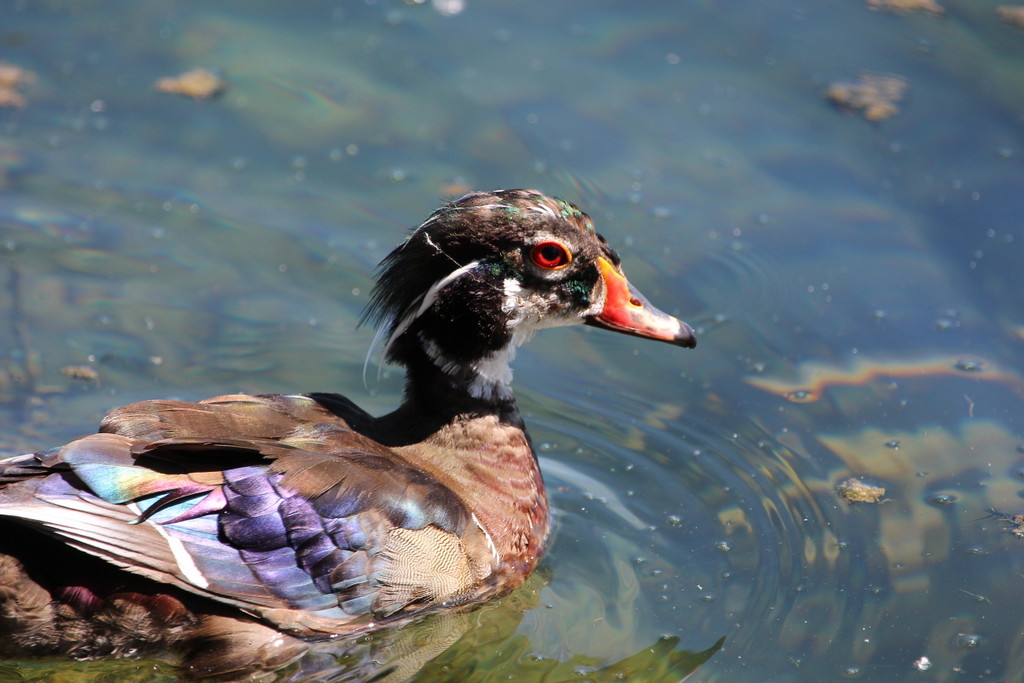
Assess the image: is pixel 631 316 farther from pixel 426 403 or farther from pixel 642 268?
pixel 642 268

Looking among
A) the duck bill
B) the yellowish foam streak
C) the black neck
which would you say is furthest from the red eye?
the yellowish foam streak

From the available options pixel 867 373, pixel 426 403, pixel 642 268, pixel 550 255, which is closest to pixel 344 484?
pixel 426 403

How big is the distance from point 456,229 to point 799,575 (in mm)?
2365

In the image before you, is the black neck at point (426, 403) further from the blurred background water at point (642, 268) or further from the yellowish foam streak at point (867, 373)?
the yellowish foam streak at point (867, 373)

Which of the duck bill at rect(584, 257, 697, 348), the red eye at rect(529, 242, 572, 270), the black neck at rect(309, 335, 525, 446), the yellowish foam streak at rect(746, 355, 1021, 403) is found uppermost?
the red eye at rect(529, 242, 572, 270)

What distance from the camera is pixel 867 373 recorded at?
714 cm

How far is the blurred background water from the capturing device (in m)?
5.82

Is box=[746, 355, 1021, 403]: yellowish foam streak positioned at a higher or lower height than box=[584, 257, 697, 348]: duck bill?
lower

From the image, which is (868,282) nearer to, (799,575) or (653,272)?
(653,272)

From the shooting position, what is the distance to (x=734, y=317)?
24.7 ft

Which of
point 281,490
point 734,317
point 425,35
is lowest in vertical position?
point 734,317

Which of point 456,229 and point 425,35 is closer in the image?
point 456,229

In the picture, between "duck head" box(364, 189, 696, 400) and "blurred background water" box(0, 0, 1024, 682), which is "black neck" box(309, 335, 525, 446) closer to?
"duck head" box(364, 189, 696, 400)

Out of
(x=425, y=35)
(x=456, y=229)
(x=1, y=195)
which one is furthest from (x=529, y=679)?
(x=425, y=35)
